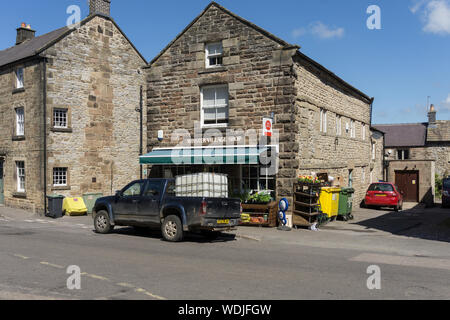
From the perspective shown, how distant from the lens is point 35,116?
1983 centimetres

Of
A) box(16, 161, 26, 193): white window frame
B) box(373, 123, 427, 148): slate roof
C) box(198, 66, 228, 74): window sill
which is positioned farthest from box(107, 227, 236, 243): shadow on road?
box(373, 123, 427, 148): slate roof

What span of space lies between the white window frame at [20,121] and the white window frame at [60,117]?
1997 mm

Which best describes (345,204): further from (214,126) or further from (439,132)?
(439,132)

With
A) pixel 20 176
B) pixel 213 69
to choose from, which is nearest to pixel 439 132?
pixel 213 69

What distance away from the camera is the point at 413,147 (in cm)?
4559

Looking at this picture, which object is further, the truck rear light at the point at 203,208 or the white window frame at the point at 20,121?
the white window frame at the point at 20,121

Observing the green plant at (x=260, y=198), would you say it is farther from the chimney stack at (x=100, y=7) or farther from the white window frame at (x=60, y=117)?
the chimney stack at (x=100, y=7)

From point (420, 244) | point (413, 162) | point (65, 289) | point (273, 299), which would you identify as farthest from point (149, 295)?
point (413, 162)

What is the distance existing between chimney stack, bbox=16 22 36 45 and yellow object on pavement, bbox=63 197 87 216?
40.1ft

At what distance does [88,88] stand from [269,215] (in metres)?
11.6

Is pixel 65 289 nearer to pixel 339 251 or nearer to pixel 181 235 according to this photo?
pixel 181 235

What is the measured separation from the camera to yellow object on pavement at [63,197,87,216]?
19.0 meters

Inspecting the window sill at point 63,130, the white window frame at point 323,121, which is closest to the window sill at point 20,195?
the window sill at point 63,130

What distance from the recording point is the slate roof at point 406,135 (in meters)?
45.9
